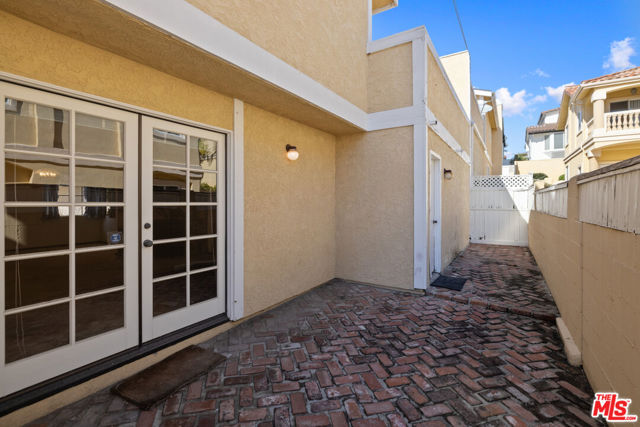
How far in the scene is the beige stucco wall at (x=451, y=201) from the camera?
6699mm

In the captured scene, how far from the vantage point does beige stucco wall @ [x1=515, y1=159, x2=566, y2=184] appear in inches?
949

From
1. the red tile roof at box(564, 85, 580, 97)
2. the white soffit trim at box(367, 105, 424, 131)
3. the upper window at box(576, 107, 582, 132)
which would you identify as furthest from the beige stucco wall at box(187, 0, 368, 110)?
the red tile roof at box(564, 85, 580, 97)

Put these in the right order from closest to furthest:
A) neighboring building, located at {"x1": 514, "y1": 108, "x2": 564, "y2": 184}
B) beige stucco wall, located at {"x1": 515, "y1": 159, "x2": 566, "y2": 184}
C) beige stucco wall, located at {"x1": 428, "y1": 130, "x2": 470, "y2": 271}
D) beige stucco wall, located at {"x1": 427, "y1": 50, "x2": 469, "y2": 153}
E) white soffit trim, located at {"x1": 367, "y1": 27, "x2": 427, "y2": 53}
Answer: white soffit trim, located at {"x1": 367, "y1": 27, "x2": 427, "y2": 53} → beige stucco wall, located at {"x1": 427, "y1": 50, "x2": 469, "y2": 153} → beige stucco wall, located at {"x1": 428, "y1": 130, "x2": 470, "y2": 271} → beige stucco wall, located at {"x1": 515, "y1": 159, "x2": 566, "y2": 184} → neighboring building, located at {"x1": 514, "y1": 108, "x2": 564, "y2": 184}

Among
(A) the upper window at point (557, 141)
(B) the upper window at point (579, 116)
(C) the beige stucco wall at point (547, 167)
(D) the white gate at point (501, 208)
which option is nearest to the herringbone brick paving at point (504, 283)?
(D) the white gate at point (501, 208)

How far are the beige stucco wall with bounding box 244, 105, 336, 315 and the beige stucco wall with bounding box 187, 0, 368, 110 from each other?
941mm

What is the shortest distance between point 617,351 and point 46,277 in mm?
4641

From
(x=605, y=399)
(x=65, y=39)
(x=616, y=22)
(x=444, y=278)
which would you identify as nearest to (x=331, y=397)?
(x=605, y=399)

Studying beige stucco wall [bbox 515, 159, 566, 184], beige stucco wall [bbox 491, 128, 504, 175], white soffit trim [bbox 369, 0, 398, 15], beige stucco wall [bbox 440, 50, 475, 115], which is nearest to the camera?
white soffit trim [bbox 369, 0, 398, 15]

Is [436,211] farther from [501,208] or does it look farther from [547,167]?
[547,167]

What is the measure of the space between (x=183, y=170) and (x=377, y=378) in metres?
3.24

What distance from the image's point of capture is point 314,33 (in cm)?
437

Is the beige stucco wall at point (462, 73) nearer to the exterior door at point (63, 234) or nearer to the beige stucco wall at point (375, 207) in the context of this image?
the beige stucco wall at point (375, 207)

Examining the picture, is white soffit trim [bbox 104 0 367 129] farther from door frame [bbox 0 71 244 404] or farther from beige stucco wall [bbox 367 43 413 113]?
beige stucco wall [bbox 367 43 413 113]

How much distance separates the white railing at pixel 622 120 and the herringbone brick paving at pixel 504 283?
815 centimetres
